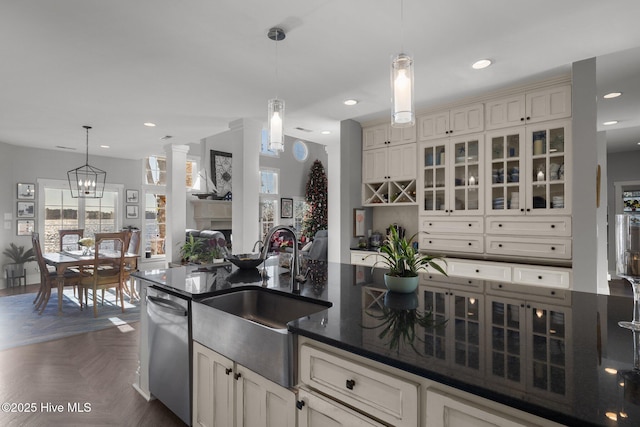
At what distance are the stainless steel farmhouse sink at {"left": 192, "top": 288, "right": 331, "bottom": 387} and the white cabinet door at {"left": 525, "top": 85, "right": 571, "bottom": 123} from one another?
9.86 ft

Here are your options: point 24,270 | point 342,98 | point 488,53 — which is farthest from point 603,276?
point 24,270

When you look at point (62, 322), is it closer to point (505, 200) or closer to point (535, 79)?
point (505, 200)

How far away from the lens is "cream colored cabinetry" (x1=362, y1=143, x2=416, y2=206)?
4203 millimetres

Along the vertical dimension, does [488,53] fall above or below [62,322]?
above

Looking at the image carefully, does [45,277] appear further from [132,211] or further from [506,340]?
[506,340]

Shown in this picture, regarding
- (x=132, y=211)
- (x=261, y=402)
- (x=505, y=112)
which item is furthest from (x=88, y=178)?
(x=505, y=112)

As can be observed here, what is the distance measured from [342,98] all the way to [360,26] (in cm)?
141

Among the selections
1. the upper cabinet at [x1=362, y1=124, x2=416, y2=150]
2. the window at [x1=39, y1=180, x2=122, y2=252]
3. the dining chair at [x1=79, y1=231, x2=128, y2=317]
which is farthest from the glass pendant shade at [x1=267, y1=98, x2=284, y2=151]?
the window at [x1=39, y1=180, x2=122, y2=252]

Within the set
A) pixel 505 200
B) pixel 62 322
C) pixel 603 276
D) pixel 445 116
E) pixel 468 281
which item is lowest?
pixel 62 322

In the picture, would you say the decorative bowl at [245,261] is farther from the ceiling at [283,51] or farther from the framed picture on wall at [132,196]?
the framed picture on wall at [132,196]

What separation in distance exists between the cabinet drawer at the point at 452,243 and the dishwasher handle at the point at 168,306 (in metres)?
3.00

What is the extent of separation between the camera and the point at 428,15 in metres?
2.14

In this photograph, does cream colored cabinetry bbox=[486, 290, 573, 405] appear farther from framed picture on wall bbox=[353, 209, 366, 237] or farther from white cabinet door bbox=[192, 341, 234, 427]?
framed picture on wall bbox=[353, 209, 366, 237]

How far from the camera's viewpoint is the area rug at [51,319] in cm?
361
